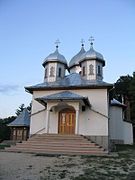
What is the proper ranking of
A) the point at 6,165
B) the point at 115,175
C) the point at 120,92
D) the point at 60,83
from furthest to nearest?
the point at 120,92 → the point at 60,83 → the point at 6,165 → the point at 115,175

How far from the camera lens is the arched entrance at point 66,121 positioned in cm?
1848

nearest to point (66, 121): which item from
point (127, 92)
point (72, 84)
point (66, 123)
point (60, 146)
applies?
point (66, 123)

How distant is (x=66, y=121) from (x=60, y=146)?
3.92 m

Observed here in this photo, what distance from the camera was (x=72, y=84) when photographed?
19.6 metres

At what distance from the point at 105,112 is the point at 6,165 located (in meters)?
10.4

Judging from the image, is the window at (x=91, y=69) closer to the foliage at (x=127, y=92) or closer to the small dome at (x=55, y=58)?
the small dome at (x=55, y=58)

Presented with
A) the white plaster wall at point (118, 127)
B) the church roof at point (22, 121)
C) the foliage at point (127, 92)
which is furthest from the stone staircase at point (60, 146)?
the foliage at point (127, 92)

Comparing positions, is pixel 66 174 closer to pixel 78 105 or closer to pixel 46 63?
pixel 78 105

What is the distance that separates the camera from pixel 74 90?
1919 centimetres

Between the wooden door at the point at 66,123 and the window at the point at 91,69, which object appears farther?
the window at the point at 91,69

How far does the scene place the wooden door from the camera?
18.5m

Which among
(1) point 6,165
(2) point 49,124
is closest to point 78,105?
(2) point 49,124

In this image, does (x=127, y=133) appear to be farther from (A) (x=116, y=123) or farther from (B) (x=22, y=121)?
(B) (x=22, y=121)

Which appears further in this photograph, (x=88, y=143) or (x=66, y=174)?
(x=88, y=143)
